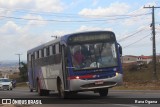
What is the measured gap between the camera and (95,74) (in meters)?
20.7

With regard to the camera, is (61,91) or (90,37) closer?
(90,37)

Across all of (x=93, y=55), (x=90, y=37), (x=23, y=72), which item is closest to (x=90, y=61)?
(x=93, y=55)

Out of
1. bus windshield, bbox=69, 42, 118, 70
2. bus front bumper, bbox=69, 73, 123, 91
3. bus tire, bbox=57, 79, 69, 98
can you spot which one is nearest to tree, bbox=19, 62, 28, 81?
bus tire, bbox=57, 79, 69, 98

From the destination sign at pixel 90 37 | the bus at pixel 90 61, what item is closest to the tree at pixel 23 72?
the bus at pixel 90 61

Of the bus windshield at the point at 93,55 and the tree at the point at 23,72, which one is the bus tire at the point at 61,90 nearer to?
the bus windshield at the point at 93,55

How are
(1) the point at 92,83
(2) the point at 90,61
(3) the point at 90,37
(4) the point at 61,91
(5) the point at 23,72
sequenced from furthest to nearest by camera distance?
1. (5) the point at 23,72
2. (4) the point at 61,91
3. (3) the point at 90,37
4. (2) the point at 90,61
5. (1) the point at 92,83

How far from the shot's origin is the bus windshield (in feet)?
Result: 68.1

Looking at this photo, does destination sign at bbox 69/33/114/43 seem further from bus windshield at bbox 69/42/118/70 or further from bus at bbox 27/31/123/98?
bus windshield at bbox 69/42/118/70

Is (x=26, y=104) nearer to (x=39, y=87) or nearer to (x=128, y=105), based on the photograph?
(x=128, y=105)

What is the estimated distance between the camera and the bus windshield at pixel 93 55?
818 inches

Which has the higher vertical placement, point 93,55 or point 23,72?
point 93,55

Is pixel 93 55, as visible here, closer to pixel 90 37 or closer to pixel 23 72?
pixel 90 37

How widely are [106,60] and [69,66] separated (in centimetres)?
178

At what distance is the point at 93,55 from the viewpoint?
20828 millimetres
